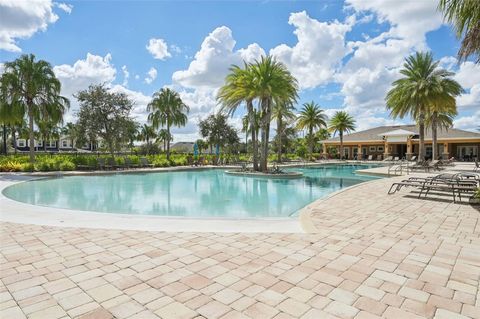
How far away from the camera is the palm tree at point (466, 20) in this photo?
6994 mm

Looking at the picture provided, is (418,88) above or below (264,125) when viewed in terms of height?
above

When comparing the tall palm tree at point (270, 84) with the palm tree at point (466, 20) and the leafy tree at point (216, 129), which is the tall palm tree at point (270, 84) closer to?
the palm tree at point (466, 20)

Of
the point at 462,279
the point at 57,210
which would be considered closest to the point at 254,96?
the point at 57,210

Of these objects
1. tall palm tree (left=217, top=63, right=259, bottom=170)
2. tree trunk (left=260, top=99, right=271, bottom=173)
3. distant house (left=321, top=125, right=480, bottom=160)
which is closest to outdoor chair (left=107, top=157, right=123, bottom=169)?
tall palm tree (left=217, top=63, right=259, bottom=170)

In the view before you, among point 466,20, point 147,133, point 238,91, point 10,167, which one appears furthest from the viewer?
point 147,133

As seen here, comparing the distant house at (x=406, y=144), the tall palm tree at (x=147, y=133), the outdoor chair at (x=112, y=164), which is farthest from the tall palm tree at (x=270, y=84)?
the tall palm tree at (x=147, y=133)

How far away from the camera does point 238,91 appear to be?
20.5 metres

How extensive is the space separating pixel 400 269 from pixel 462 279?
2.13 feet

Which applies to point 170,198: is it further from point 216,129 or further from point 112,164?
point 216,129

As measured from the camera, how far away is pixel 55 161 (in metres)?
20.8

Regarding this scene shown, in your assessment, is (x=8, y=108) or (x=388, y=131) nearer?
(x=8, y=108)

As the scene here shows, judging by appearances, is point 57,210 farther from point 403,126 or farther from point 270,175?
point 403,126

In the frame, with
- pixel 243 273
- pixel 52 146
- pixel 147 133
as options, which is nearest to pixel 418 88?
pixel 243 273

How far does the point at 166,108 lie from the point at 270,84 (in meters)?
17.0
